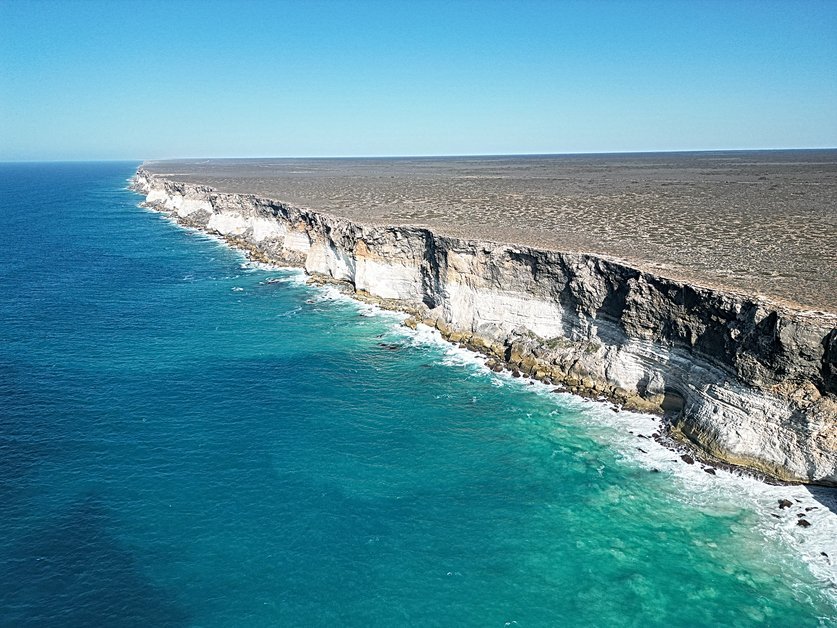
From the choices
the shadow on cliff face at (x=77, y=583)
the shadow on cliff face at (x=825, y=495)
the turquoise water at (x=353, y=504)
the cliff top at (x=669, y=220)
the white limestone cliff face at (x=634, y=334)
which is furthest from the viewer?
the cliff top at (x=669, y=220)

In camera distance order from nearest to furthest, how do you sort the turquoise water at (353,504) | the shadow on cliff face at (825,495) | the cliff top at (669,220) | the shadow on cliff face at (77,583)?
1. the shadow on cliff face at (77,583)
2. the turquoise water at (353,504)
3. the shadow on cliff face at (825,495)
4. the cliff top at (669,220)

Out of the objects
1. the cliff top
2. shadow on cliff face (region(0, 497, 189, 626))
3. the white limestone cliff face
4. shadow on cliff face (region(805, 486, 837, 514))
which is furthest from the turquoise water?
the cliff top

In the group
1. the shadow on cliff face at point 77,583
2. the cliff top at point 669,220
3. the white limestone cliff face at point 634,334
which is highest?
the cliff top at point 669,220

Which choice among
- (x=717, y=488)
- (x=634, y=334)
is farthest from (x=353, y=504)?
(x=634, y=334)

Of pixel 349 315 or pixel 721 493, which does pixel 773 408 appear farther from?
pixel 349 315

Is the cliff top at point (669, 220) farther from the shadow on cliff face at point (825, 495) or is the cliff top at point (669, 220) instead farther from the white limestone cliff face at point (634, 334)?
the shadow on cliff face at point (825, 495)

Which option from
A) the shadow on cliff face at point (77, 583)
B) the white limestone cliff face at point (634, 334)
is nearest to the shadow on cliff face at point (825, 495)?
the white limestone cliff face at point (634, 334)

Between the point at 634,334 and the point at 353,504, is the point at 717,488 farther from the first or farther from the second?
the point at 353,504
